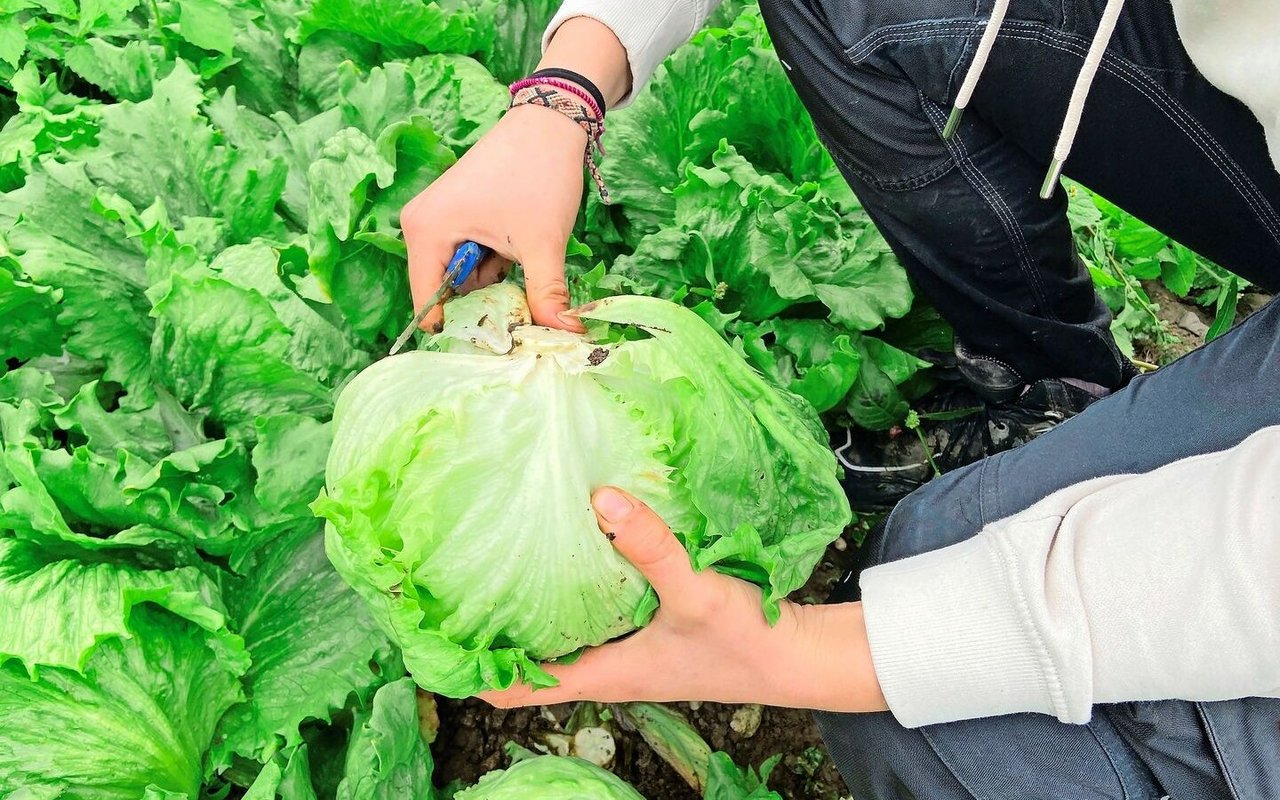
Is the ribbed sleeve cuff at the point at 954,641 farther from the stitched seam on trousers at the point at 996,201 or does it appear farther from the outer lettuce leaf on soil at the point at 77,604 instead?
the outer lettuce leaf on soil at the point at 77,604

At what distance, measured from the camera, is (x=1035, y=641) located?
1305mm

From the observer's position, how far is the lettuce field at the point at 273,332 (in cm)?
155

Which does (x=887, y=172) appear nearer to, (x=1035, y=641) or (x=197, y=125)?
(x=1035, y=641)

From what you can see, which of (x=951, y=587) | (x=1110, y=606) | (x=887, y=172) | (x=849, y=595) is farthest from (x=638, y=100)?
(x=1110, y=606)

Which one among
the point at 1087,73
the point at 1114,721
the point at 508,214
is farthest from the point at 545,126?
the point at 1114,721

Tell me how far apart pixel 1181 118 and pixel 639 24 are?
97 cm

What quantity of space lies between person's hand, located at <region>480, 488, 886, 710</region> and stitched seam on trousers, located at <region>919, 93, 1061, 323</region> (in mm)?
925

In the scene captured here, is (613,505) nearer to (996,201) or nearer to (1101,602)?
(1101,602)

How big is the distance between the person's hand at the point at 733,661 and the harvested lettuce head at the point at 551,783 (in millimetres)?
165

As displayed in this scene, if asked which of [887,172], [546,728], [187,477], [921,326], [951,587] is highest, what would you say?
[887,172]

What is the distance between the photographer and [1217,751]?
1.31m

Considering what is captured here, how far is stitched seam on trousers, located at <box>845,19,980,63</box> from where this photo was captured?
1667mm

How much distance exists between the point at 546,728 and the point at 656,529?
3.20ft

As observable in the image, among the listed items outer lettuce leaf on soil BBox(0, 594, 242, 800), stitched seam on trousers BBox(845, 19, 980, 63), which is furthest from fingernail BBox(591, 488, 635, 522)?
stitched seam on trousers BBox(845, 19, 980, 63)
